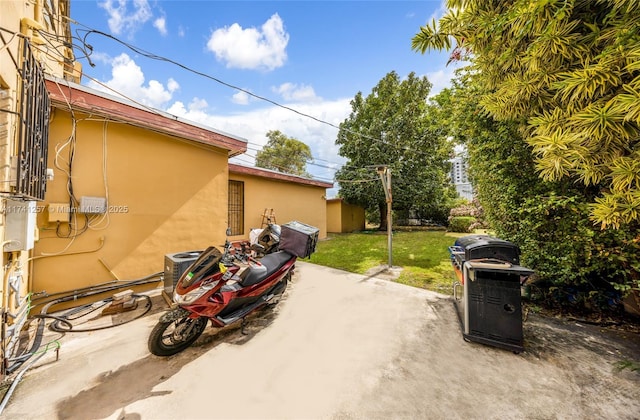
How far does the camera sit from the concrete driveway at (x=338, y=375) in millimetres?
1736

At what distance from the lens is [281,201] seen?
9.12m

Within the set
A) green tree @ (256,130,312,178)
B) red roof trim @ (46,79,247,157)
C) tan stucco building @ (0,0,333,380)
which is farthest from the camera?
green tree @ (256,130,312,178)

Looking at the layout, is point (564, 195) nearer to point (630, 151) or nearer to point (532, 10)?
point (630, 151)

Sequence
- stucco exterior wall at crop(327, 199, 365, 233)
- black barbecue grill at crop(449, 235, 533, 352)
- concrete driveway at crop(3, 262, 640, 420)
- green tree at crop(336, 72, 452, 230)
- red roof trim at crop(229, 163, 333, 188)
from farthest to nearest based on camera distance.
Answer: stucco exterior wall at crop(327, 199, 365, 233) < green tree at crop(336, 72, 452, 230) < red roof trim at crop(229, 163, 333, 188) < black barbecue grill at crop(449, 235, 533, 352) < concrete driveway at crop(3, 262, 640, 420)

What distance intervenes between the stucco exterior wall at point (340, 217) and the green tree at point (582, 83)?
11.9 m

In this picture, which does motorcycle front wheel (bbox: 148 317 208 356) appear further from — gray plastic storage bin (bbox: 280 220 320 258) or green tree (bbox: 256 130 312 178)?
green tree (bbox: 256 130 312 178)

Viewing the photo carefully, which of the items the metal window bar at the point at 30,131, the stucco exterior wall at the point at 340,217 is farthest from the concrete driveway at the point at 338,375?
the stucco exterior wall at the point at 340,217

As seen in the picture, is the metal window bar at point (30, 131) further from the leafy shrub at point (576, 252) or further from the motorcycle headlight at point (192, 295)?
the leafy shrub at point (576, 252)

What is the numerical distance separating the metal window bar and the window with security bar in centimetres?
497

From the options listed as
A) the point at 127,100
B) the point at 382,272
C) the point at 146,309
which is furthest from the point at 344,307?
the point at 127,100

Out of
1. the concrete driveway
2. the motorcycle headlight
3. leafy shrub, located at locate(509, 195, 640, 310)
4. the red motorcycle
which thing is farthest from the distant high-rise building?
the motorcycle headlight

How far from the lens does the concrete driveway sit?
A: 174cm

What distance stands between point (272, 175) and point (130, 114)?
5.10 meters

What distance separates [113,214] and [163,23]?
3907mm
